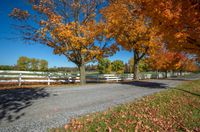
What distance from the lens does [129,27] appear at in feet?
64.7

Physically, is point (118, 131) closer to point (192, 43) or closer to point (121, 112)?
point (121, 112)

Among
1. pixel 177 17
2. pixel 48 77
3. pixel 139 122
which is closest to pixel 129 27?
pixel 177 17

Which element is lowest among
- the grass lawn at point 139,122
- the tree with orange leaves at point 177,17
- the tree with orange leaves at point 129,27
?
the grass lawn at point 139,122

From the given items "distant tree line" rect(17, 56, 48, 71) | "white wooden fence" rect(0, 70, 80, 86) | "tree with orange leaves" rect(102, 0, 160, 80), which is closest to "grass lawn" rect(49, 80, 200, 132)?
"white wooden fence" rect(0, 70, 80, 86)

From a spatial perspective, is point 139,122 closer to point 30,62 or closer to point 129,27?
point 129,27

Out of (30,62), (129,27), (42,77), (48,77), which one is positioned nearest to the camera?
(42,77)

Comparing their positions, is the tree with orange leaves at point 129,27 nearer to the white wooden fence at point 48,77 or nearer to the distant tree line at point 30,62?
the white wooden fence at point 48,77

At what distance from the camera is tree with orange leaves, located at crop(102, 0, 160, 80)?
1781cm

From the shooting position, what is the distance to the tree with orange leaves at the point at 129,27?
58.4 feet

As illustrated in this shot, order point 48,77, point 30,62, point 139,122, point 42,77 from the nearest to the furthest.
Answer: point 139,122 < point 42,77 < point 48,77 < point 30,62

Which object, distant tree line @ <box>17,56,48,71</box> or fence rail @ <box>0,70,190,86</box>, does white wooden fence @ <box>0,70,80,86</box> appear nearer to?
fence rail @ <box>0,70,190,86</box>

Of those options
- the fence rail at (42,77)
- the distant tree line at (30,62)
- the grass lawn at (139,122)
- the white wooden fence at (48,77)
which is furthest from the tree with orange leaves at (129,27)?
the distant tree line at (30,62)

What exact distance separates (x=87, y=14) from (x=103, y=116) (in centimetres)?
1373

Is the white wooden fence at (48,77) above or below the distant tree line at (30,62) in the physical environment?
below
